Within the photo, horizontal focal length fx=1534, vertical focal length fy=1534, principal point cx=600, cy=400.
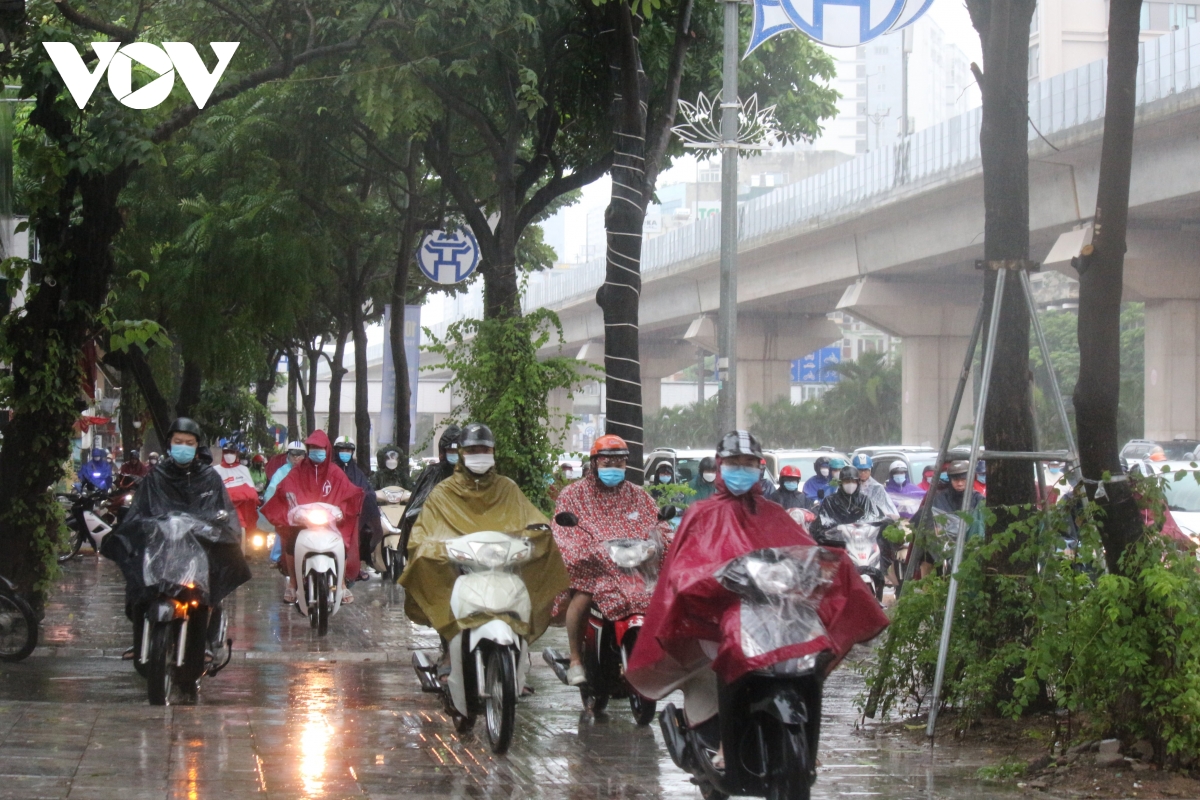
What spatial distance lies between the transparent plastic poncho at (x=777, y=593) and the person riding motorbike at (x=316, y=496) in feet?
26.8

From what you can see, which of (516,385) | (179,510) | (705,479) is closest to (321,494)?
(516,385)

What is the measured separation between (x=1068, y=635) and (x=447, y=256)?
1543 centimetres

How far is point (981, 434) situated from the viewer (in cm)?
880

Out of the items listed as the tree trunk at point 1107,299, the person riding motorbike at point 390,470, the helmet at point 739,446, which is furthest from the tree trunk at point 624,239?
the person riding motorbike at point 390,470

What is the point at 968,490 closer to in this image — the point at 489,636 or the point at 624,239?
the point at 489,636

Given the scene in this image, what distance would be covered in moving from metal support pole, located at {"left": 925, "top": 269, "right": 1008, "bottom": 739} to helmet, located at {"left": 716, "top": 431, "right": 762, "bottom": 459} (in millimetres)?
2041

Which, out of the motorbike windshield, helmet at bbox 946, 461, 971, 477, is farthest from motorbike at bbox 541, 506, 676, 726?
helmet at bbox 946, 461, 971, 477

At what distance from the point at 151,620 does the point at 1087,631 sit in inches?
211

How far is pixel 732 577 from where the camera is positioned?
5.95 metres

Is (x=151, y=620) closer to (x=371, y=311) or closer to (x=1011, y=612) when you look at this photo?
(x=1011, y=612)

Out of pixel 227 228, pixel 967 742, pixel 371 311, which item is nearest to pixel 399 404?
pixel 227 228

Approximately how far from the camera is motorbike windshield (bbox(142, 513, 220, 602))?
924cm

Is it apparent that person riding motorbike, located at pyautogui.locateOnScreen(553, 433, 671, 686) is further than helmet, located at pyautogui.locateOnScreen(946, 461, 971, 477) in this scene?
No

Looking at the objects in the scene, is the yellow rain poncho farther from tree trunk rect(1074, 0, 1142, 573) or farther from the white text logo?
the white text logo
